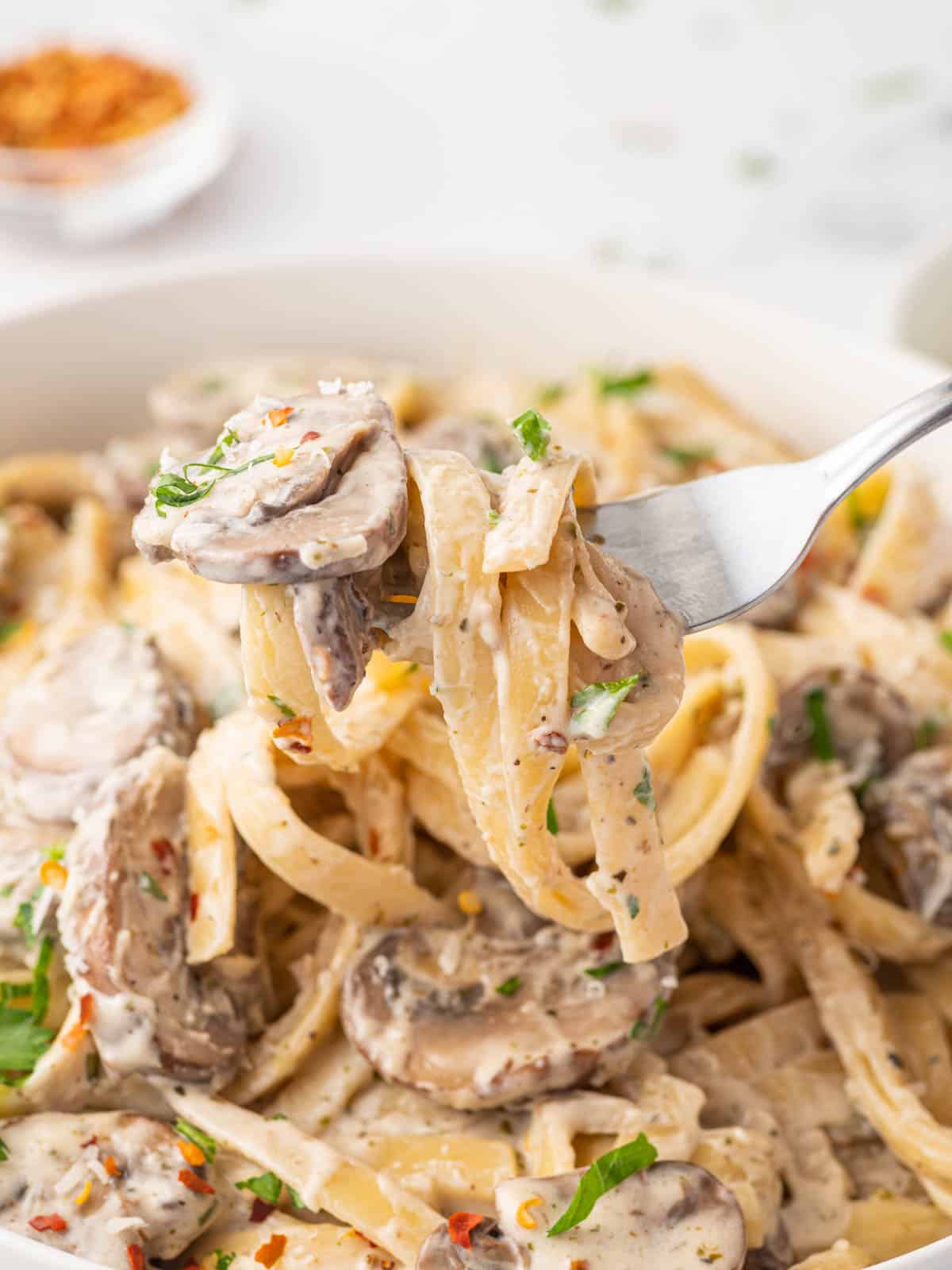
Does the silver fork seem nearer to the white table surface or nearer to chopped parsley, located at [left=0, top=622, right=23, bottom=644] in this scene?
chopped parsley, located at [left=0, top=622, right=23, bottom=644]

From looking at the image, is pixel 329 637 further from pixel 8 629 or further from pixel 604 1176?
pixel 8 629

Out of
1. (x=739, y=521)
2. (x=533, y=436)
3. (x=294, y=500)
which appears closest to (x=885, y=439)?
(x=739, y=521)

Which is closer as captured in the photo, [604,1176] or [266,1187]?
[604,1176]

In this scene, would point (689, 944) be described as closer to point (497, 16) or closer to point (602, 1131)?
point (602, 1131)

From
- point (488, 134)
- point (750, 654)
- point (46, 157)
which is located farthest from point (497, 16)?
point (750, 654)

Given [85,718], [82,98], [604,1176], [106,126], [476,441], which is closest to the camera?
[604,1176]
